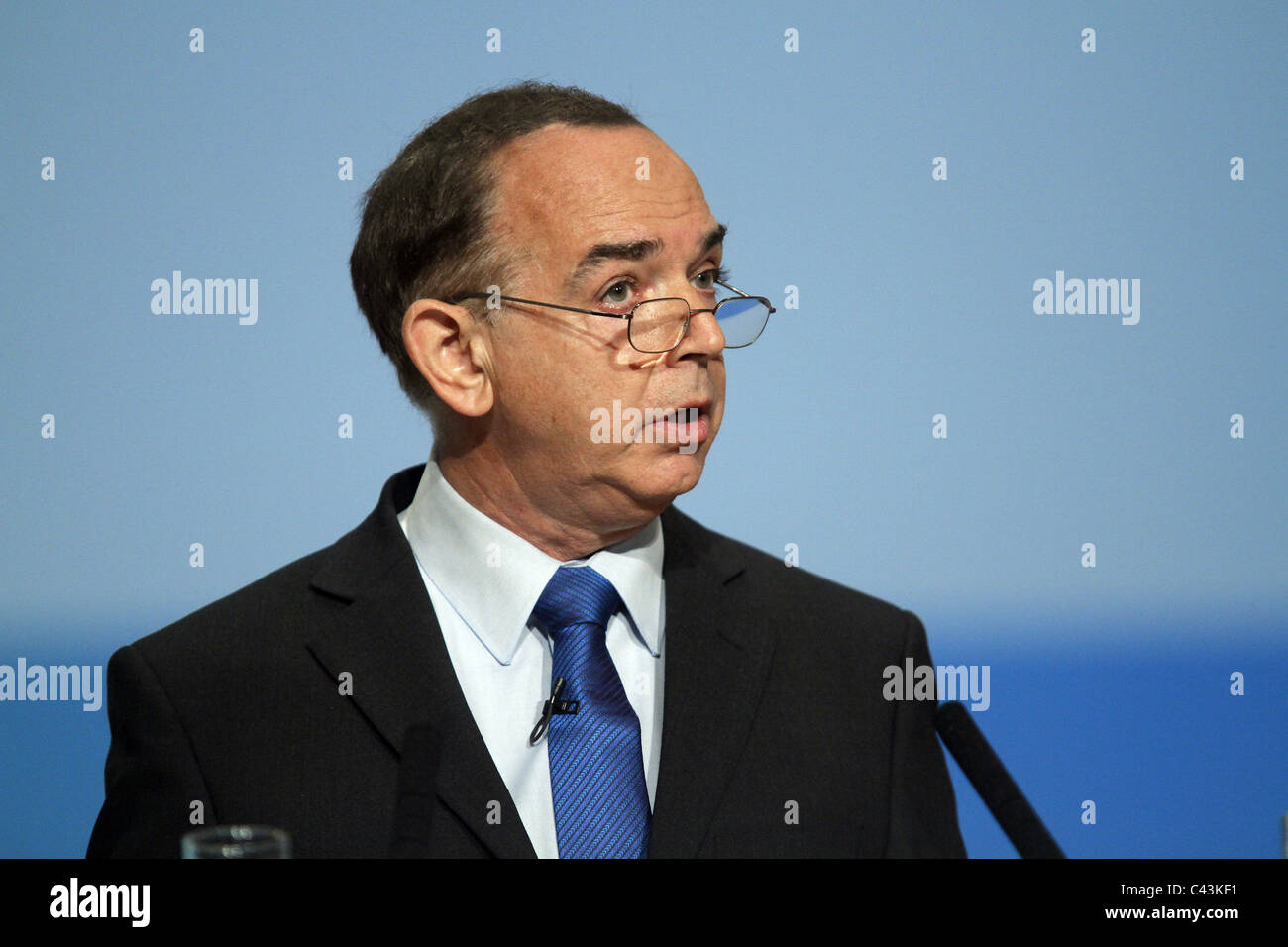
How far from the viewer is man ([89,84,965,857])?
2068 mm

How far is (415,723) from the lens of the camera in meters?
2.00

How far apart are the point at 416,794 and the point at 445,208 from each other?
3.67ft

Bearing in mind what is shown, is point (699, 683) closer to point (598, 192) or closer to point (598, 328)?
point (598, 328)

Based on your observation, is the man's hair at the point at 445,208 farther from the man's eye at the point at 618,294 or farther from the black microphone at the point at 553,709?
the black microphone at the point at 553,709

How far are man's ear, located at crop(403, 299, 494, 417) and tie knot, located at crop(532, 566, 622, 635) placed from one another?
0.94ft

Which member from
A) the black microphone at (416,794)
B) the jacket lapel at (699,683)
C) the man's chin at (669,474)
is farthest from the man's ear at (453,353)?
the black microphone at (416,794)

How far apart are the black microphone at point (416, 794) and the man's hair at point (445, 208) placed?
3.07 feet

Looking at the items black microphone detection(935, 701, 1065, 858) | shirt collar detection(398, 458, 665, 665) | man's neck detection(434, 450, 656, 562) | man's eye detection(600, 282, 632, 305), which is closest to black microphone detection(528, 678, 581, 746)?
shirt collar detection(398, 458, 665, 665)

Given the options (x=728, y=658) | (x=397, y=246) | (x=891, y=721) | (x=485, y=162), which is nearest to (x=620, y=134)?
(x=485, y=162)
